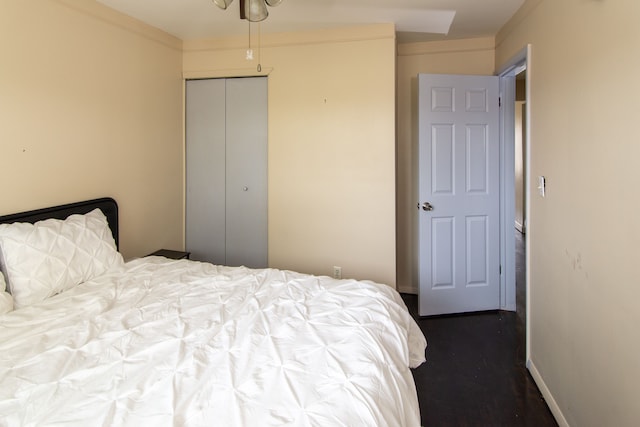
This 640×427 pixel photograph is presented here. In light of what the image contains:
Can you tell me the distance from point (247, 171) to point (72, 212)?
142 centimetres

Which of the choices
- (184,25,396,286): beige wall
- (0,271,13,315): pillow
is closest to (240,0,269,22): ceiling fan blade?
(184,25,396,286): beige wall

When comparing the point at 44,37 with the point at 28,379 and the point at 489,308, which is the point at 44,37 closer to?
the point at 28,379

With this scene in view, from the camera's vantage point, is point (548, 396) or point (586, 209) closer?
point (586, 209)

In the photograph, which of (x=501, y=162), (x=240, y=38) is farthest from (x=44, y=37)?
(x=501, y=162)

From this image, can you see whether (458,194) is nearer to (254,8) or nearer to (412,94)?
(412,94)

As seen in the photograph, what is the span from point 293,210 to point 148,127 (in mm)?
1404

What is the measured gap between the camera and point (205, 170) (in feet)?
10.6

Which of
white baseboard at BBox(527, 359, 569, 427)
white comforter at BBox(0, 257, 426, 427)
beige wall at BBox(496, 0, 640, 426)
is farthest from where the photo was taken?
white baseboard at BBox(527, 359, 569, 427)

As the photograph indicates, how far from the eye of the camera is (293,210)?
3.06 m

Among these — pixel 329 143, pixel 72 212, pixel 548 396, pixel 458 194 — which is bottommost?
pixel 548 396

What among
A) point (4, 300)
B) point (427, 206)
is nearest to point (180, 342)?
point (4, 300)

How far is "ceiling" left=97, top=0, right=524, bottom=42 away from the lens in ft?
7.90

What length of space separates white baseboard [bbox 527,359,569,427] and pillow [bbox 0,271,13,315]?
109 inches

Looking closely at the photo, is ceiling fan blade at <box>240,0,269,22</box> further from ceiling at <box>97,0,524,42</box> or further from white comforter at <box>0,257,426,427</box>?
white comforter at <box>0,257,426,427</box>
